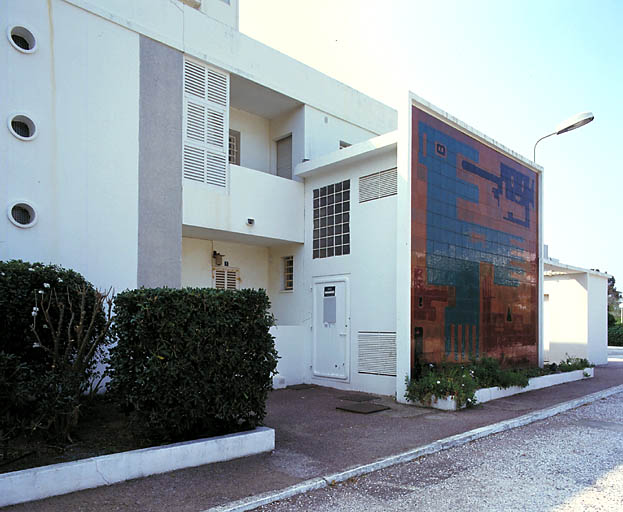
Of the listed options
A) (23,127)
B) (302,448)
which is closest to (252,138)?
(23,127)

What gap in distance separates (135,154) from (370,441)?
5931 mm

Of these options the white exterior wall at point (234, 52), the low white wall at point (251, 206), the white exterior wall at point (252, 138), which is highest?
the white exterior wall at point (234, 52)

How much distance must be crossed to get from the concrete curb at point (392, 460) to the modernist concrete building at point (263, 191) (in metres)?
2.05

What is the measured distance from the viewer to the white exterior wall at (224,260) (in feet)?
36.3

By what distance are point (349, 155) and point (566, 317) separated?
457 inches

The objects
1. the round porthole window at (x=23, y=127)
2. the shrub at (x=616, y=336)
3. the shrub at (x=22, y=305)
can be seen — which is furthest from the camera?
the shrub at (x=616, y=336)

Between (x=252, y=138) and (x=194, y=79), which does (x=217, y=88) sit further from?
(x=252, y=138)

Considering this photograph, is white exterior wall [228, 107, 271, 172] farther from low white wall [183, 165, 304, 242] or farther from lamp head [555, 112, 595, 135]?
lamp head [555, 112, 595, 135]

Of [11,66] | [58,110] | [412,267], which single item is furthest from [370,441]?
[11,66]

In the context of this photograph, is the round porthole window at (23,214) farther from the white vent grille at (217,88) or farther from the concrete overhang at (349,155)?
the concrete overhang at (349,155)

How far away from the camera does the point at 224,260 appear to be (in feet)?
38.7

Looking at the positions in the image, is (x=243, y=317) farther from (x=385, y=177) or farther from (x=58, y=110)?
(x=385, y=177)

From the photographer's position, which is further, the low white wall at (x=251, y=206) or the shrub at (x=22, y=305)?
the low white wall at (x=251, y=206)

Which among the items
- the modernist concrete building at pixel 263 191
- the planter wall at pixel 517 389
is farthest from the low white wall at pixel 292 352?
the planter wall at pixel 517 389
